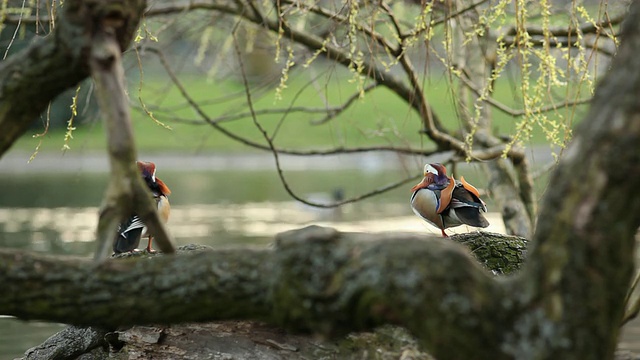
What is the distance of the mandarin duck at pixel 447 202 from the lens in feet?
16.1

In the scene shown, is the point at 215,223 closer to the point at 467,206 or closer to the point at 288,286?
the point at 467,206

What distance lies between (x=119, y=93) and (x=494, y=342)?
1.18m

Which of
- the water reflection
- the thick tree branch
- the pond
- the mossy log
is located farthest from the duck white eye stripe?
the water reflection

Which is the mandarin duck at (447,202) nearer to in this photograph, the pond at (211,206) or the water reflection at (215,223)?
the pond at (211,206)

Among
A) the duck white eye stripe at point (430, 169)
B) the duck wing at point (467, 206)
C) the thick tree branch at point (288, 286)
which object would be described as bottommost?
the thick tree branch at point (288, 286)

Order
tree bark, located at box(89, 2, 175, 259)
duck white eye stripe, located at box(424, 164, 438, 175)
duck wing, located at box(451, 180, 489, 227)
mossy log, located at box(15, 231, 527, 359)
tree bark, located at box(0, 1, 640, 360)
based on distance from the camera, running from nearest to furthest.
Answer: tree bark, located at box(0, 1, 640, 360) < tree bark, located at box(89, 2, 175, 259) < mossy log, located at box(15, 231, 527, 359) < duck wing, located at box(451, 180, 489, 227) < duck white eye stripe, located at box(424, 164, 438, 175)

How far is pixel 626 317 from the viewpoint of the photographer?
3.47 m

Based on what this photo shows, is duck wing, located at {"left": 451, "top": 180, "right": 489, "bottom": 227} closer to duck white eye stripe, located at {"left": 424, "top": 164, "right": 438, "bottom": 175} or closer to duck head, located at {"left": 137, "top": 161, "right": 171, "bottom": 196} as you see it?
duck white eye stripe, located at {"left": 424, "top": 164, "right": 438, "bottom": 175}

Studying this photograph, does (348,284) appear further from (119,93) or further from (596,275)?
(119,93)

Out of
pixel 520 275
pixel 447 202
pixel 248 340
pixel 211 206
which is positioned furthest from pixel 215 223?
pixel 520 275

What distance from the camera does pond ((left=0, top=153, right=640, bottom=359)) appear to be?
11484 mm

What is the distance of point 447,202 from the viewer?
4934mm

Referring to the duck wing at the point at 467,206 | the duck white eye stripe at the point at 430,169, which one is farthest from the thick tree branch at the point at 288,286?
the duck white eye stripe at the point at 430,169

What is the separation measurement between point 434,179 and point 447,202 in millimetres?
282
